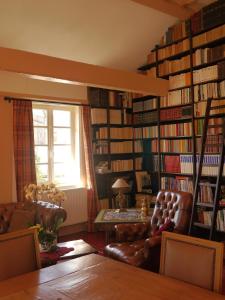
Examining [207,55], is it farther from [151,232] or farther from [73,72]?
[73,72]

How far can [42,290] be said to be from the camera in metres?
1.58

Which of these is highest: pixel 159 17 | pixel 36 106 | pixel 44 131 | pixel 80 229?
pixel 159 17

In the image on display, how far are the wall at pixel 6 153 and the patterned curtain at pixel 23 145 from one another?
7cm

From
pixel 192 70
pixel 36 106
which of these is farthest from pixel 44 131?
pixel 192 70

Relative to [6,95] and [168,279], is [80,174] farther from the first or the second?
[168,279]

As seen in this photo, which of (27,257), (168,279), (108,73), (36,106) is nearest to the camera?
(108,73)

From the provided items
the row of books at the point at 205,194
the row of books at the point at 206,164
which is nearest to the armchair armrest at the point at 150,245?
the row of books at the point at 205,194

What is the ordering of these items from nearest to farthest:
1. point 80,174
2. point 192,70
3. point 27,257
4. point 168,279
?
point 168,279
point 27,257
point 192,70
point 80,174

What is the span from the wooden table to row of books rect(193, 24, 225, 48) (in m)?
3.37

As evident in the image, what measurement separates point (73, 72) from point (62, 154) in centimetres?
382

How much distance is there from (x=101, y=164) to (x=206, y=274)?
11.9ft

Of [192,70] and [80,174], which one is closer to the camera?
[192,70]

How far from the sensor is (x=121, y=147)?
5.37 metres

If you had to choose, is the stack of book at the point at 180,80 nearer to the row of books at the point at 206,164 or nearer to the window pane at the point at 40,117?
the row of books at the point at 206,164
